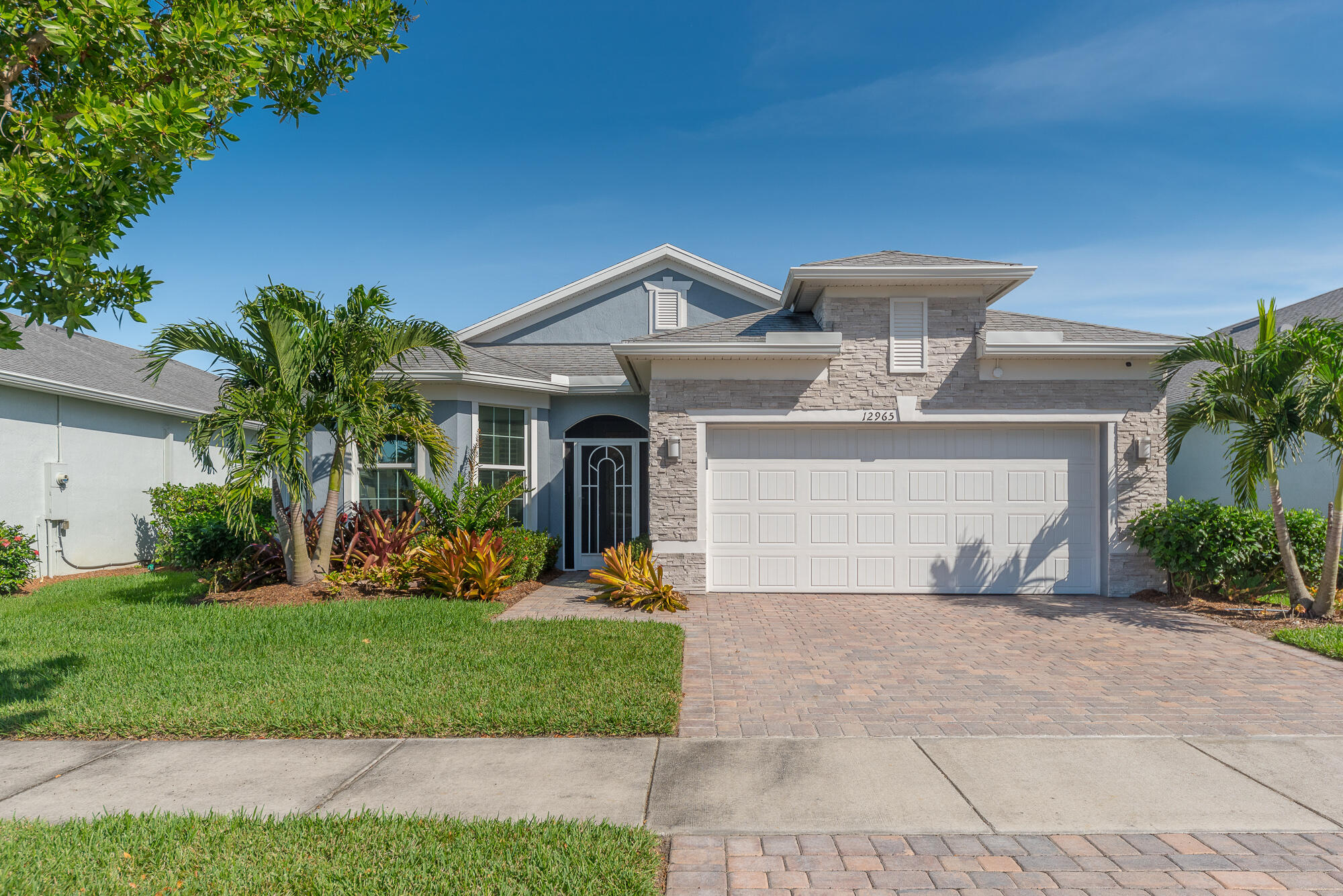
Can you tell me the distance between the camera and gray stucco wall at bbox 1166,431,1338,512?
11156 mm

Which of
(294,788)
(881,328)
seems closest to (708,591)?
(881,328)

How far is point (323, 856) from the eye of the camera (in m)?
3.31

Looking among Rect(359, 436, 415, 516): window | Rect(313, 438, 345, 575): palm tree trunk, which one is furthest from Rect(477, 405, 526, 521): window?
Rect(313, 438, 345, 575): palm tree trunk

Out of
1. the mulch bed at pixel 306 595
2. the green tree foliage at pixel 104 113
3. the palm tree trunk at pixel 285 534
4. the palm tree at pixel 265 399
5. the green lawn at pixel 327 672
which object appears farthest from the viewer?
the palm tree trunk at pixel 285 534

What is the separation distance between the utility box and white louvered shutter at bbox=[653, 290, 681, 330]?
11382mm

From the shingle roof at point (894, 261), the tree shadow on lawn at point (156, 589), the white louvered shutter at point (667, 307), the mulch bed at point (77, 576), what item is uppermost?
the white louvered shutter at point (667, 307)

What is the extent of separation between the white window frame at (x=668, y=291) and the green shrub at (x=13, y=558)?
1166cm

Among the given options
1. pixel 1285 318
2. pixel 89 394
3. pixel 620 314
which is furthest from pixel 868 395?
pixel 89 394

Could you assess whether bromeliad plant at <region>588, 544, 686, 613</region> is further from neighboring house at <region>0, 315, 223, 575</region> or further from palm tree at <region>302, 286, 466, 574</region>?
neighboring house at <region>0, 315, 223, 575</region>

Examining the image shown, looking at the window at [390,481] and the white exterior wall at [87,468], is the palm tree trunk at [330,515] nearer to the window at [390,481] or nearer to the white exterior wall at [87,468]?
the window at [390,481]

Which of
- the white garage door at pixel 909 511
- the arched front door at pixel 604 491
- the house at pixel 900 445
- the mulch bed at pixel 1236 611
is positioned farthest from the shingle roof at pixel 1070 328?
the arched front door at pixel 604 491

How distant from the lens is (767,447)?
10.8 meters

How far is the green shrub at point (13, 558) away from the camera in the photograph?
35.5 ft

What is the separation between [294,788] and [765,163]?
1479 cm
